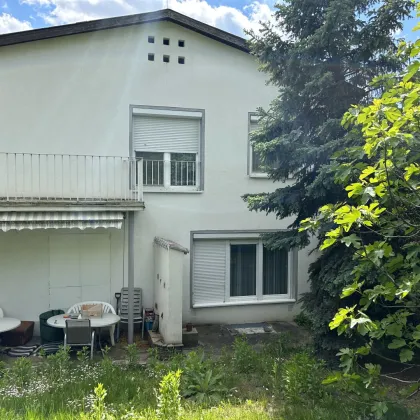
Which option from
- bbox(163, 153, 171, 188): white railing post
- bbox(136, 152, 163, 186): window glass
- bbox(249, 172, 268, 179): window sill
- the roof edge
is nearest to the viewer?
the roof edge

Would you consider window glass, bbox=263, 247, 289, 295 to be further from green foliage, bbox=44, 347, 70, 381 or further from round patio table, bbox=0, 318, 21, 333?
round patio table, bbox=0, 318, 21, 333

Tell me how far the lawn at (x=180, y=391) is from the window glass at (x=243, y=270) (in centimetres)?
426

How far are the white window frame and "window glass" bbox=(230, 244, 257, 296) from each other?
12 centimetres

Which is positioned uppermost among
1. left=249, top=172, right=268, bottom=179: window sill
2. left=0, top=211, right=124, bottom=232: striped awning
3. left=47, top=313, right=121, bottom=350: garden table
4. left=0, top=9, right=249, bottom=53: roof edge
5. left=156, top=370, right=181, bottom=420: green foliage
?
left=0, top=9, right=249, bottom=53: roof edge

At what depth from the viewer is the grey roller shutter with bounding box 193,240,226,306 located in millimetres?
12086

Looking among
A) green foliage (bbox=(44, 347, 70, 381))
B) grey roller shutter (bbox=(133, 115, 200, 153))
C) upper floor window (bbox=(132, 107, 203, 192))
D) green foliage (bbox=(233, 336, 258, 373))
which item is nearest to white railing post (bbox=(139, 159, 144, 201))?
upper floor window (bbox=(132, 107, 203, 192))

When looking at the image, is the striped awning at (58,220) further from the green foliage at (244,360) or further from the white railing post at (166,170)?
the green foliage at (244,360)

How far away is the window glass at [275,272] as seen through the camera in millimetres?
12727

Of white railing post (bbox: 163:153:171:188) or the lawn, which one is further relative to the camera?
white railing post (bbox: 163:153:171:188)

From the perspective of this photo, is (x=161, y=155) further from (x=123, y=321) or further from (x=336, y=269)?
(x=336, y=269)

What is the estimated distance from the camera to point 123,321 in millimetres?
10945

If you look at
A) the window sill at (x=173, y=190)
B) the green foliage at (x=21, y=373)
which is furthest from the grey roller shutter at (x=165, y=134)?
the green foliage at (x=21, y=373)

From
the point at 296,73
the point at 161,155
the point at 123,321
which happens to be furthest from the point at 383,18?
the point at 123,321

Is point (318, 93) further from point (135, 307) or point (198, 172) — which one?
point (135, 307)
